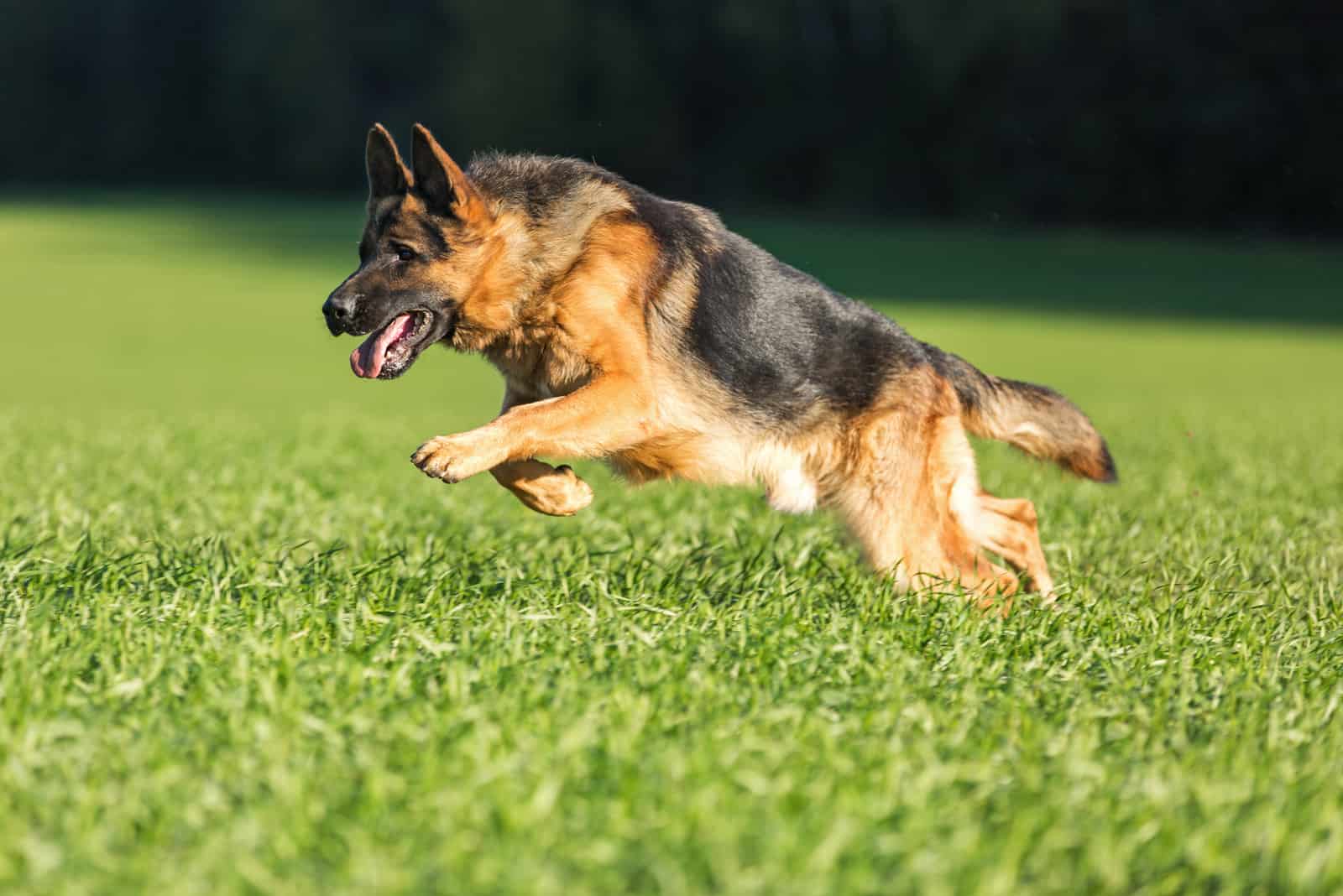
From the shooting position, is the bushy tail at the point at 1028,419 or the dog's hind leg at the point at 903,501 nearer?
the dog's hind leg at the point at 903,501

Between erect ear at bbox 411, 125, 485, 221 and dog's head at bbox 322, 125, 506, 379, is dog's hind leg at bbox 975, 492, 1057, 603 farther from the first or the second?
erect ear at bbox 411, 125, 485, 221

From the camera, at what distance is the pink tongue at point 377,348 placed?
197 inches

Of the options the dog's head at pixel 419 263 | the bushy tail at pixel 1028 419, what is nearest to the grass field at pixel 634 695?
the bushy tail at pixel 1028 419

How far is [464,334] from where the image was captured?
5164 mm

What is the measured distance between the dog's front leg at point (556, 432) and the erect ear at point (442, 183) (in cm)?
73

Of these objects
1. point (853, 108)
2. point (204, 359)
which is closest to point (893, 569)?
point (204, 359)

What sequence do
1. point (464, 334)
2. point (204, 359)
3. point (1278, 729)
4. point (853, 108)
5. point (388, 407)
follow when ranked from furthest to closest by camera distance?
point (853, 108) < point (204, 359) < point (388, 407) < point (464, 334) < point (1278, 729)

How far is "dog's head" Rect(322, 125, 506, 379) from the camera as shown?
4.98 metres

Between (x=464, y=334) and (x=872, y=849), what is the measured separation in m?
2.85

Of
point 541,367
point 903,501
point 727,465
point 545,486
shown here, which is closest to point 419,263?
point 541,367

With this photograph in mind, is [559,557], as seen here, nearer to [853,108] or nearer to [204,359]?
[204,359]

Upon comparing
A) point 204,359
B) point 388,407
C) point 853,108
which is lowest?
point 204,359

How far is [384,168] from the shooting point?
5.11 m

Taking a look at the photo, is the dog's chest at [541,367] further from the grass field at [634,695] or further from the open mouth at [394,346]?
the grass field at [634,695]
